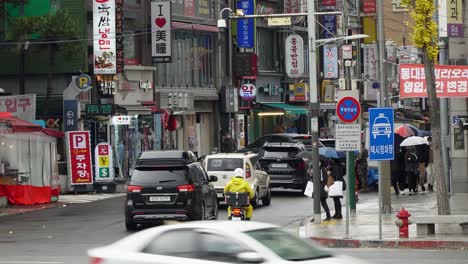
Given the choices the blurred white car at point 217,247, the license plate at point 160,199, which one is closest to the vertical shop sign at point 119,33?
the license plate at point 160,199

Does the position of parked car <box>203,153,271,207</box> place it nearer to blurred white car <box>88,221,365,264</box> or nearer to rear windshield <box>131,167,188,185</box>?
rear windshield <box>131,167,188,185</box>

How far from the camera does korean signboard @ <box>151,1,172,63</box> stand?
2057 inches

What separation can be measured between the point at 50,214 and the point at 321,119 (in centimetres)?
4792

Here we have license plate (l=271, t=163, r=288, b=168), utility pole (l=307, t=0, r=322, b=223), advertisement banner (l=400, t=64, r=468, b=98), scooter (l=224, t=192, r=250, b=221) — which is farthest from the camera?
license plate (l=271, t=163, r=288, b=168)

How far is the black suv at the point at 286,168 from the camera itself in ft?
133

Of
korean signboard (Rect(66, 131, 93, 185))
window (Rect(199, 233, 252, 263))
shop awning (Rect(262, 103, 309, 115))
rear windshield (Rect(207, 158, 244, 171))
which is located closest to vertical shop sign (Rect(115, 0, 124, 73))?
korean signboard (Rect(66, 131, 93, 185))

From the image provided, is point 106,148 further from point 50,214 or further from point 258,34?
point 258,34

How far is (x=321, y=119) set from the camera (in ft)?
267

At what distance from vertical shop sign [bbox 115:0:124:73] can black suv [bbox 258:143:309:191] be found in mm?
9555

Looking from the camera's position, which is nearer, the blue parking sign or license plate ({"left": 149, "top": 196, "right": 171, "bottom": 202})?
the blue parking sign

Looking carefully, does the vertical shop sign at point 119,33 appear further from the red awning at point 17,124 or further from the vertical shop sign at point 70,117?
the red awning at point 17,124

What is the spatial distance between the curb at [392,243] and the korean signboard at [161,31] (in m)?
28.6

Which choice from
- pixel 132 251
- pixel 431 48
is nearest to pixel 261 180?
pixel 431 48

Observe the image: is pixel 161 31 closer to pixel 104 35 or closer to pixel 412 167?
pixel 104 35
